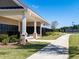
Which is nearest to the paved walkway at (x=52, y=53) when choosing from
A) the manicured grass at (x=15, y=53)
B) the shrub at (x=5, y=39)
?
the manicured grass at (x=15, y=53)

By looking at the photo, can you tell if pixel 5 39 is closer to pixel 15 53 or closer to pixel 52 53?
pixel 15 53

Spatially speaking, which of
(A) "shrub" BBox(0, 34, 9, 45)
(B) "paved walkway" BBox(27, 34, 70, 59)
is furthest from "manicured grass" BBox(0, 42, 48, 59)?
(A) "shrub" BBox(0, 34, 9, 45)

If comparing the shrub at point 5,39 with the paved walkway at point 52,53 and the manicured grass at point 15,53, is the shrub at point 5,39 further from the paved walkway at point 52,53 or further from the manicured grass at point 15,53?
the paved walkway at point 52,53

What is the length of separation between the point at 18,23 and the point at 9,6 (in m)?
14.2

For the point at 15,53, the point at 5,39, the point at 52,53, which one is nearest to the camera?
the point at 15,53

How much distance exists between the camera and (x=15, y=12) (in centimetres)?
2048

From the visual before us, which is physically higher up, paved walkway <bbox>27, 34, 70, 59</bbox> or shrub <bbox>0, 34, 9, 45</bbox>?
shrub <bbox>0, 34, 9, 45</bbox>

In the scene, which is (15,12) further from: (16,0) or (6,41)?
(6,41)

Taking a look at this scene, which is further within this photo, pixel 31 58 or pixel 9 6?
pixel 9 6

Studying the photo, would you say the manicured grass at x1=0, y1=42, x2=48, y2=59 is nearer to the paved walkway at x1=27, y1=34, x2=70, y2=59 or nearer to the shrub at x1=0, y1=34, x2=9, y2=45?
the paved walkway at x1=27, y1=34, x2=70, y2=59

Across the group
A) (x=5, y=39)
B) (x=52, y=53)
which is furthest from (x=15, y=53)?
(x=5, y=39)

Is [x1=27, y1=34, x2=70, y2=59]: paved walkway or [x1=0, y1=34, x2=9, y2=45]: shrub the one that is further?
[x1=0, y1=34, x2=9, y2=45]: shrub

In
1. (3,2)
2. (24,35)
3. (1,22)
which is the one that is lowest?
(24,35)

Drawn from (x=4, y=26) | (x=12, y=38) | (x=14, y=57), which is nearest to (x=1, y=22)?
(x=4, y=26)
